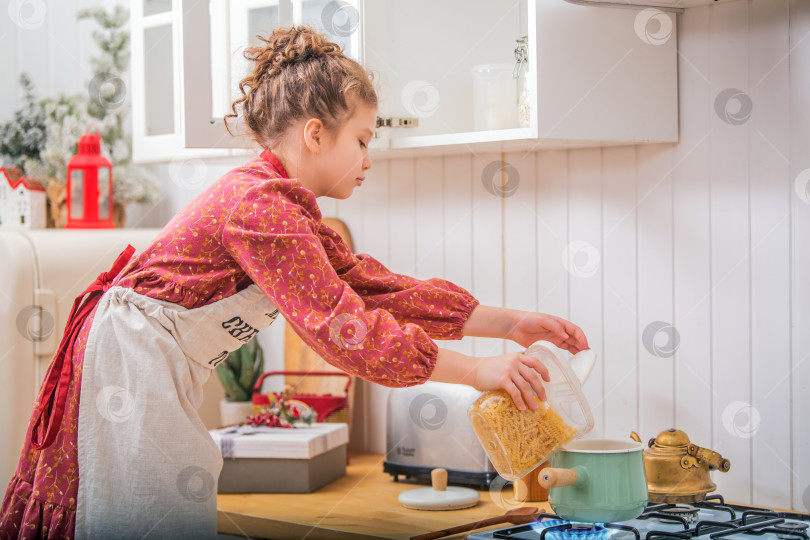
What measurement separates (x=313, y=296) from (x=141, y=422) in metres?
0.28

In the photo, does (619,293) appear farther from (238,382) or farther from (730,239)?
(238,382)

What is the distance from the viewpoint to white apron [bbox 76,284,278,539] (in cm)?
103

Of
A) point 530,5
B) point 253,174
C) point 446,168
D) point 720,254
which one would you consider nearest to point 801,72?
point 720,254

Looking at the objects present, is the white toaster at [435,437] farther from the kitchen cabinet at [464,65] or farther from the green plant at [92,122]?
the green plant at [92,122]

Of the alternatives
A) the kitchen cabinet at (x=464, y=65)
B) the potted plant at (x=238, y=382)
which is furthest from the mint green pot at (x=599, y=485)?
the potted plant at (x=238, y=382)

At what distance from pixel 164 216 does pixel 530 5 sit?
116 cm

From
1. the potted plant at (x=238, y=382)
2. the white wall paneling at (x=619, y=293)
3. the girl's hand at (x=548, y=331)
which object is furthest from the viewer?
the potted plant at (x=238, y=382)

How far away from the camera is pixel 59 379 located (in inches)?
41.5

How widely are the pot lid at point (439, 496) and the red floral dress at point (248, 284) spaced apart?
0.39 metres

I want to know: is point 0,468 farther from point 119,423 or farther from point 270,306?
point 270,306

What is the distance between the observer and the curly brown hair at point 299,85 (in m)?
1.08

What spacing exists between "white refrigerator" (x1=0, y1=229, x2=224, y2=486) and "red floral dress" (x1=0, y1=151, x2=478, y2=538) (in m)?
0.44

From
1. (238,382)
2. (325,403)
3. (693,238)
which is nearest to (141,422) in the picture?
(325,403)

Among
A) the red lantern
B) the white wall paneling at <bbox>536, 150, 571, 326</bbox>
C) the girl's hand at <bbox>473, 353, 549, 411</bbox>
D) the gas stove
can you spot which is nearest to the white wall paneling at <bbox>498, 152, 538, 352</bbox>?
the white wall paneling at <bbox>536, 150, 571, 326</bbox>
